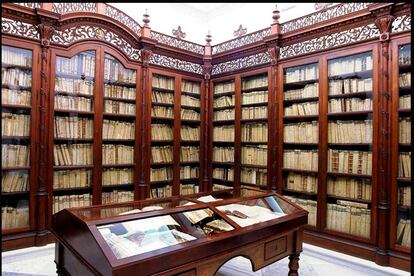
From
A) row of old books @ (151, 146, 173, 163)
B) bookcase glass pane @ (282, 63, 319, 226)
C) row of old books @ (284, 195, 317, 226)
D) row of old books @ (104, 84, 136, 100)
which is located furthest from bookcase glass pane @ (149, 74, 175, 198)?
row of old books @ (284, 195, 317, 226)

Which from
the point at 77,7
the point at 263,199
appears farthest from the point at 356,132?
the point at 77,7

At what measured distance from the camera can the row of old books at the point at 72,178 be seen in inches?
138

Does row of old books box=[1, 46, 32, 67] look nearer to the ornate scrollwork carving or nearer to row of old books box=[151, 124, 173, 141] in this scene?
the ornate scrollwork carving

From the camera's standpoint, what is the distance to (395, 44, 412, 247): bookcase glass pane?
2879 millimetres

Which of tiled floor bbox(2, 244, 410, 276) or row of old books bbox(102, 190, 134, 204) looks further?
row of old books bbox(102, 190, 134, 204)

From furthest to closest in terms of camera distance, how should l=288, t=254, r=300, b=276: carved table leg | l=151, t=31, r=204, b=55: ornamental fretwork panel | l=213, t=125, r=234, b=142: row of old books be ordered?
l=213, t=125, r=234, b=142: row of old books → l=151, t=31, r=204, b=55: ornamental fretwork panel → l=288, t=254, r=300, b=276: carved table leg

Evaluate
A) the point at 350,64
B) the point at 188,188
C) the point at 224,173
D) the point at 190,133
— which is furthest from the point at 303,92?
the point at 188,188

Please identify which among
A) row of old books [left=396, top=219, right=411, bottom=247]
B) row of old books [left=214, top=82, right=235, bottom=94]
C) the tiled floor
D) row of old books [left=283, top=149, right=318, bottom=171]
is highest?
row of old books [left=214, top=82, right=235, bottom=94]

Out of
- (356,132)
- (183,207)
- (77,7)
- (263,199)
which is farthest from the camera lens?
(77,7)

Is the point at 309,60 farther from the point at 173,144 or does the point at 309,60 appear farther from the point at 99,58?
the point at 99,58

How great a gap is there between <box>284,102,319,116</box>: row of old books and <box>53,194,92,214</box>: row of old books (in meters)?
2.88

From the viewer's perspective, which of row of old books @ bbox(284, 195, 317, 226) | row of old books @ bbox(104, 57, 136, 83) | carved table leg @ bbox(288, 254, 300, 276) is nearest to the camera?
carved table leg @ bbox(288, 254, 300, 276)

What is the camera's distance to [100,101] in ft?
12.3

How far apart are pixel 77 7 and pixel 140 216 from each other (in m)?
2.96
